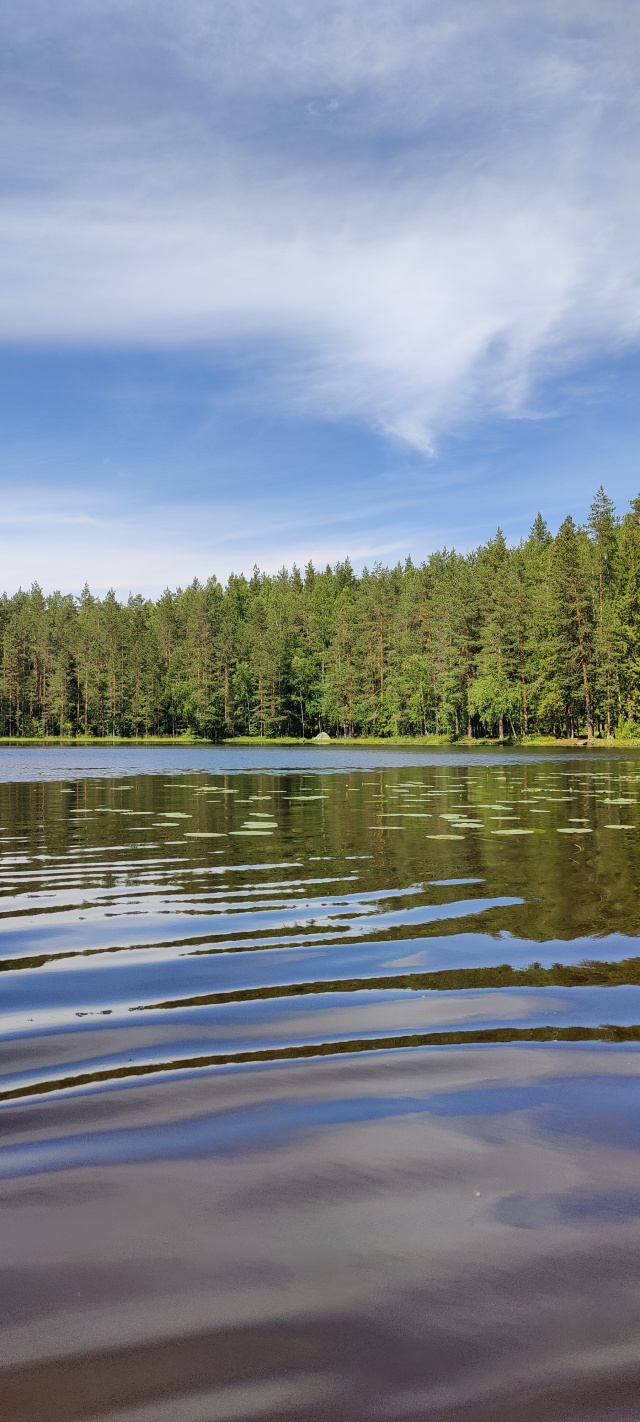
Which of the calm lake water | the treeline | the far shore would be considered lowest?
the calm lake water

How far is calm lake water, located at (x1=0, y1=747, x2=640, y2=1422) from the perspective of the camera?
242 centimetres

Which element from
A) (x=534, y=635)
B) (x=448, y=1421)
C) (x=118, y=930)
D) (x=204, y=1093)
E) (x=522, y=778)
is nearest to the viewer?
(x=448, y=1421)

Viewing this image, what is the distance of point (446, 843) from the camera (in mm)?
14328

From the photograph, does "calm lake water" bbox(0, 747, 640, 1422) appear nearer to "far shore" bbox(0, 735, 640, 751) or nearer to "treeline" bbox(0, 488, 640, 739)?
"far shore" bbox(0, 735, 640, 751)

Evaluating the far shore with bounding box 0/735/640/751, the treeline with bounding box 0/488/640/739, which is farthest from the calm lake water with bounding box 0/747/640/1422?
the treeline with bounding box 0/488/640/739

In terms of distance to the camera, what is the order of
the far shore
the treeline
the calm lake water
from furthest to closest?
the treeline
the far shore
the calm lake water

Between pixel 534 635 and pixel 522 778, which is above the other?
pixel 534 635

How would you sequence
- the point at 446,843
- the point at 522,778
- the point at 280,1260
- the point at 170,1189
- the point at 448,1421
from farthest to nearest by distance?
1. the point at 522,778
2. the point at 446,843
3. the point at 170,1189
4. the point at 280,1260
5. the point at 448,1421

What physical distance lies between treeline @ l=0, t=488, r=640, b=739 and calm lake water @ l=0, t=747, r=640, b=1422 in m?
73.6

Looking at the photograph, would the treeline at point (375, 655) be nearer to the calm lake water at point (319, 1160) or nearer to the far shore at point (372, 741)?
the far shore at point (372, 741)

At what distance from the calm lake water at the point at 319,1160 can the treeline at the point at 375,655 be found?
73.6 metres

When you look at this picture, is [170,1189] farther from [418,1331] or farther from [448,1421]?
[448,1421]

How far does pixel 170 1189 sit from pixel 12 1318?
0.83 metres

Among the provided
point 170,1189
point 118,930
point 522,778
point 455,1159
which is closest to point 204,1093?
point 170,1189
